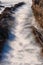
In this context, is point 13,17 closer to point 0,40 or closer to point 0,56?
point 0,40

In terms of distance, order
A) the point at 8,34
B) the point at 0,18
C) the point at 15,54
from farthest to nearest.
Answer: the point at 0,18 → the point at 8,34 → the point at 15,54

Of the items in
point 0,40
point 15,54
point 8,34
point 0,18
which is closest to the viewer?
point 15,54

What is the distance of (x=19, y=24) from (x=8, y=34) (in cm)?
228

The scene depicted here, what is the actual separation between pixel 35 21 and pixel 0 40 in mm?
3982

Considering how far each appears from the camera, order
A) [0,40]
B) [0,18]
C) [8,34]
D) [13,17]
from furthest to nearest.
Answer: [13,17]
[0,18]
[8,34]
[0,40]

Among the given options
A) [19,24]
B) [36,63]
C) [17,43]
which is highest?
[19,24]

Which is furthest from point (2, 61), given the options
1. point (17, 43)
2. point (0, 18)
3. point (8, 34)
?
point (0, 18)

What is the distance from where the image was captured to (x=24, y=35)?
1082cm

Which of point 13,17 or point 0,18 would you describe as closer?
point 0,18

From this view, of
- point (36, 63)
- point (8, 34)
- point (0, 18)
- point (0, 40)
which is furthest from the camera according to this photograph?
point (0, 18)

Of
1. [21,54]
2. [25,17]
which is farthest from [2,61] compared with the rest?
[25,17]

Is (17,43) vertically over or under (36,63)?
over

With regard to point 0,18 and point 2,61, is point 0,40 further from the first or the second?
point 0,18

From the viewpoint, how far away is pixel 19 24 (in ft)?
41.6
